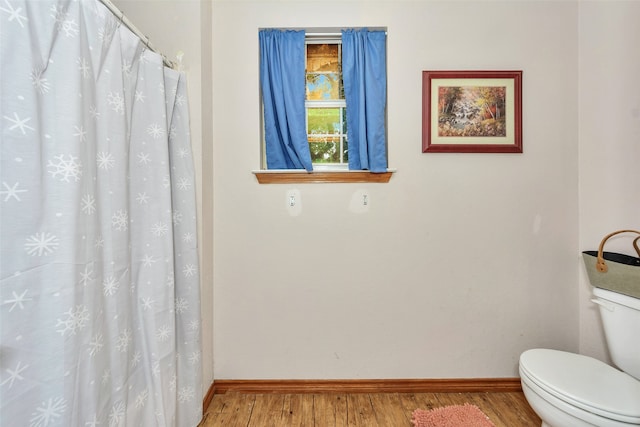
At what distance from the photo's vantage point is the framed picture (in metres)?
1.64

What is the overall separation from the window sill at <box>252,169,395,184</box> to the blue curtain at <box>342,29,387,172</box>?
5 centimetres

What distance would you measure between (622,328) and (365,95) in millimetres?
1654

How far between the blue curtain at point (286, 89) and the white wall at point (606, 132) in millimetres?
1589

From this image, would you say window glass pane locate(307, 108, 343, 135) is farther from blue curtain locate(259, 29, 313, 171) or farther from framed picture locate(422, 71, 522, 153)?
framed picture locate(422, 71, 522, 153)

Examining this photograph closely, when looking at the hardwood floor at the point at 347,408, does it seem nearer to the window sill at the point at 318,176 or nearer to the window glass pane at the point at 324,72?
the window sill at the point at 318,176

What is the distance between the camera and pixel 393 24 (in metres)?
1.64

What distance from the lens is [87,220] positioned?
33.5 inches

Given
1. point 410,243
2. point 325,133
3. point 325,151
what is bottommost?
point 410,243

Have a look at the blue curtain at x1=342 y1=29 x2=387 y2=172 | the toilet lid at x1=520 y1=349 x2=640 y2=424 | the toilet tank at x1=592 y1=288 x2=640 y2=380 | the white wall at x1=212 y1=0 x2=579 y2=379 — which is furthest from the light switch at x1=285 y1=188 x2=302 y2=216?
the toilet tank at x1=592 y1=288 x2=640 y2=380

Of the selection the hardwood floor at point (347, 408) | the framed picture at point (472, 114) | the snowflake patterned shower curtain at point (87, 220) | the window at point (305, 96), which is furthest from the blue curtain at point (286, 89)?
the hardwood floor at point (347, 408)

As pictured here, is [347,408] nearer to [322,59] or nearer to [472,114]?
[472,114]

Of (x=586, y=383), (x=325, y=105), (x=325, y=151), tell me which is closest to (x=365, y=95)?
(x=325, y=105)

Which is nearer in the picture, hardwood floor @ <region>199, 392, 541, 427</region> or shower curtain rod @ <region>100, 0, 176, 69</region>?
shower curtain rod @ <region>100, 0, 176, 69</region>

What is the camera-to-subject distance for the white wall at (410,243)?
5.41 ft
